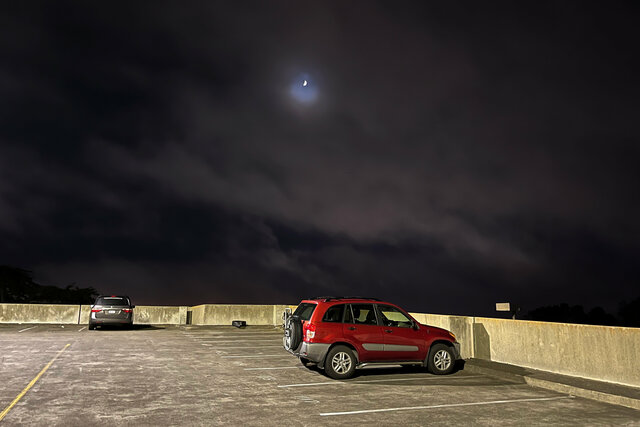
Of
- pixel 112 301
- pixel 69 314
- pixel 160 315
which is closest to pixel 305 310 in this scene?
pixel 112 301

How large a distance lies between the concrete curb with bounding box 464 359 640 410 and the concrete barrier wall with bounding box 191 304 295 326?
17098 millimetres

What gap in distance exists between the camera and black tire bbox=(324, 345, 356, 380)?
10.8m

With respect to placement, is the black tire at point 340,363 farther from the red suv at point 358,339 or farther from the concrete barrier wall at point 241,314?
the concrete barrier wall at point 241,314

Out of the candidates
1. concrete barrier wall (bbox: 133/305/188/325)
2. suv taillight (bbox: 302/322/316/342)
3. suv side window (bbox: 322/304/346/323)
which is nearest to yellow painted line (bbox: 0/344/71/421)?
suv taillight (bbox: 302/322/316/342)

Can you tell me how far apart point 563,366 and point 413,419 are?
536cm

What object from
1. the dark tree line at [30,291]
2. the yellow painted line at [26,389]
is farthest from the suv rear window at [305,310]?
the dark tree line at [30,291]

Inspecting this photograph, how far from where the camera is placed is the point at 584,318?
11175 centimetres

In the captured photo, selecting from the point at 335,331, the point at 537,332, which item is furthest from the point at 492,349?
the point at 335,331

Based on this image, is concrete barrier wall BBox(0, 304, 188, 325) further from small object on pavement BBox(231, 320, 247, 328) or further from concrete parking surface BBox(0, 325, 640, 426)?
concrete parking surface BBox(0, 325, 640, 426)

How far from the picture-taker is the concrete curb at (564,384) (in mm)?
8742

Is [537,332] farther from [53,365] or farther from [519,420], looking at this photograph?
[53,365]

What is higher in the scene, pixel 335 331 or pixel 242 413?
pixel 335 331

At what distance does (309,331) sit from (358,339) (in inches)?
44.4

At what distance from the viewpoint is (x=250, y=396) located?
29.1ft
